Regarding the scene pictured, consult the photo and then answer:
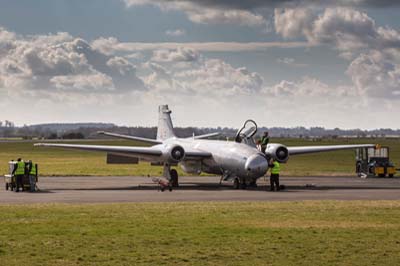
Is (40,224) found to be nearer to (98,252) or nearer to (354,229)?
(98,252)

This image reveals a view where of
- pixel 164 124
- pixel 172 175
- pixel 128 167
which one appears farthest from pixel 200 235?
pixel 128 167

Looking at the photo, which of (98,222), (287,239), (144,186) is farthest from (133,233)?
(144,186)

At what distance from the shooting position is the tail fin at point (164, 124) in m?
51.3

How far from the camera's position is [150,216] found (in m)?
22.3

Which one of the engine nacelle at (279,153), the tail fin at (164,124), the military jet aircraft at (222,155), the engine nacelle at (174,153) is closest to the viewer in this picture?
the military jet aircraft at (222,155)

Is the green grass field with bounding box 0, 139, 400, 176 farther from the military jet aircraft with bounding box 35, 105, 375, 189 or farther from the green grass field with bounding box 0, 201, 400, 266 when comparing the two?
the green grass field with bounding box 0, 201, 400, 266

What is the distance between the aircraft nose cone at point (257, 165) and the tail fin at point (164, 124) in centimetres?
1590

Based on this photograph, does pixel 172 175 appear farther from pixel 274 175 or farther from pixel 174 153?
pixel 274 175

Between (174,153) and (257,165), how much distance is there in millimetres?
6030

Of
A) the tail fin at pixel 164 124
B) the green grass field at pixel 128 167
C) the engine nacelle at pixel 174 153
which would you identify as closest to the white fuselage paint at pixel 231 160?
the engine nacelle at pixel 174 153

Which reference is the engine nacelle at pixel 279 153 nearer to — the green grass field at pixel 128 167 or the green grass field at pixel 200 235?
the green grass field at pixel 200 235

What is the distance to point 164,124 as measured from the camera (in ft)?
170

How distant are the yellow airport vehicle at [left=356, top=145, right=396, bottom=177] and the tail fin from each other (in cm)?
1384

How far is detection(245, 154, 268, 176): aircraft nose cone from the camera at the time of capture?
3556 centimetres
